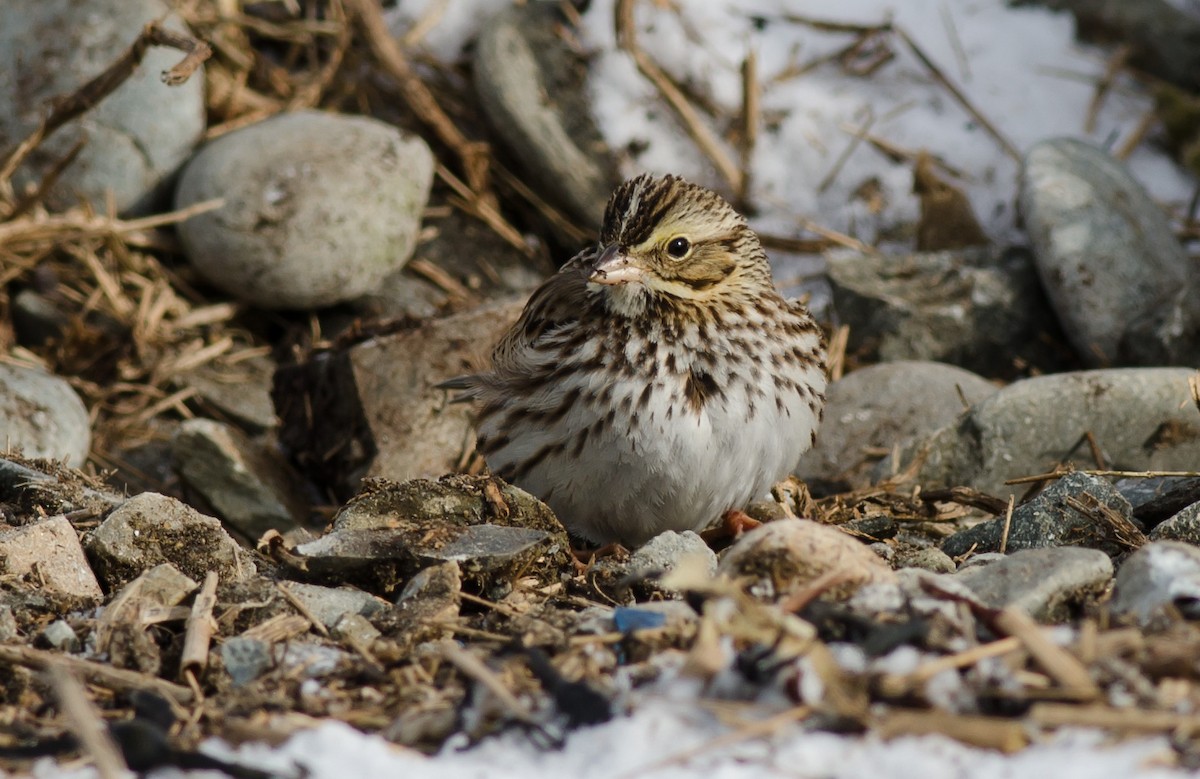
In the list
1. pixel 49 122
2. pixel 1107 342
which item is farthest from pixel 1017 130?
pixel 49 122

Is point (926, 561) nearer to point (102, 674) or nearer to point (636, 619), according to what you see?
point (636, 619)

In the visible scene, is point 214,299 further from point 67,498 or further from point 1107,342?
point 1107,342

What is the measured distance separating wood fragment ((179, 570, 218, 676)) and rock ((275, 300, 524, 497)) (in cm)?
235

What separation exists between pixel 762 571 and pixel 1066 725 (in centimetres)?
79

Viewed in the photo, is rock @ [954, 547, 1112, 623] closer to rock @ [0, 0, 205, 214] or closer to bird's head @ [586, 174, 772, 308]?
bird's head @ [586, 174, 772, 308]

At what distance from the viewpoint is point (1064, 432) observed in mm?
5371

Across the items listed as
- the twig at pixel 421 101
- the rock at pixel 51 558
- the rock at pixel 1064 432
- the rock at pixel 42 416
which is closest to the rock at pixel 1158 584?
the rock at pixel 1064 432

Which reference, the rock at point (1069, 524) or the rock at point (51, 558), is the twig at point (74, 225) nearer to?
the rock at point (51, 558)

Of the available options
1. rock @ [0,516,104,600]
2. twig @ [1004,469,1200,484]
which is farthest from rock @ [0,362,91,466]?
twig @ [1004,469,1200,484]

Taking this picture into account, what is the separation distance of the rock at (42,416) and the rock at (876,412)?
9.33 ft

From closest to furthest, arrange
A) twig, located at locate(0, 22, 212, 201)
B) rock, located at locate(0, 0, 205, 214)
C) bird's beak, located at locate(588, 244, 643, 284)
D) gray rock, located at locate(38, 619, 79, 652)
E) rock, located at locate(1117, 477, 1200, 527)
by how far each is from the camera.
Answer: gray rock, located at locate(38, 619, 79, 652) → bird's beak, located at locate(588, 244, 643, 284) → rock, located at locate(1117, 477, 1200, 527) → twig, located at locate(0, 22, 212, 201) → rock, located at locate(0, 0, 205, 214)

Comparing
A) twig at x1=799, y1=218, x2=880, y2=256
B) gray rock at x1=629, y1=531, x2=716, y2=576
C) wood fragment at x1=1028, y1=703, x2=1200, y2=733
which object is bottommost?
twig at x1=799, y1=218, x2=880, y2=256

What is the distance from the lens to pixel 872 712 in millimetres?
2648

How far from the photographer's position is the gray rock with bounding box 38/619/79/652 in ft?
10.9
